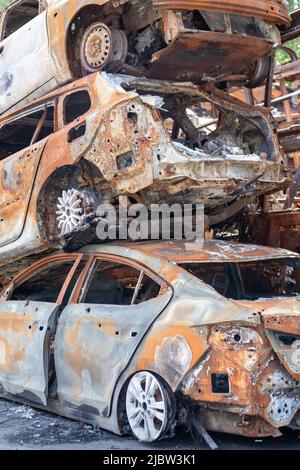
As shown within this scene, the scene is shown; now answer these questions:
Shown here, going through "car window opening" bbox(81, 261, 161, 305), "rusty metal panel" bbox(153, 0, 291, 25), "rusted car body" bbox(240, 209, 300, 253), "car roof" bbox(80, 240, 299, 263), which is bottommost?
"car window opening" bbox(81, 261, 161, 305)

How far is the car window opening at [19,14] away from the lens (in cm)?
878

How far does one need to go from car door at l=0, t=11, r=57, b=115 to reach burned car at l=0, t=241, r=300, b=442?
2468 mm

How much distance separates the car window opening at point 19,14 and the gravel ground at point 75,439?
5.53 m

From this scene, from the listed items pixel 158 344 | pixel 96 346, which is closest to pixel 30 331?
pixel 96 346

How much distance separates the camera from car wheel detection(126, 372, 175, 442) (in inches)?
179

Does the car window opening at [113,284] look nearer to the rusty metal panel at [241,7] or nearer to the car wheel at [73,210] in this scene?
the car wheel at [73,210]

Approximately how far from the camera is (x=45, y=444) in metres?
5.09

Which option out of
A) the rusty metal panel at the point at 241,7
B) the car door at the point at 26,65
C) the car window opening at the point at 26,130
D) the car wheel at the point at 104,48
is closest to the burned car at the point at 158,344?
the car window opening at the point at 26,130

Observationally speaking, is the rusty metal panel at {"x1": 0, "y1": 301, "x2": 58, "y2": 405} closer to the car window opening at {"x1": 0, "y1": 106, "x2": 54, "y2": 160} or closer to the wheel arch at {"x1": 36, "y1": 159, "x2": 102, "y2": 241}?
the wheel arch at {"x1": 36, "y1": 159, "x2": 102, "y2": 241}

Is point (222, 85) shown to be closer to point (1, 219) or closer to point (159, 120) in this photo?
point (159, 120)

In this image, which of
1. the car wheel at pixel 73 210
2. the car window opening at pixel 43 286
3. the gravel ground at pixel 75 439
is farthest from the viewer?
the car window opening at pixel 43 286

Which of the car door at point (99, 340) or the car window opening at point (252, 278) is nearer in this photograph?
the car door at point (99, 340)

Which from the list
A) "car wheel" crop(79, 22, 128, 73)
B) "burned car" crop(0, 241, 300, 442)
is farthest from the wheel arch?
"car wheel" crop(79, 22, 128, 73)

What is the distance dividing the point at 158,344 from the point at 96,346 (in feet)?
2.31
